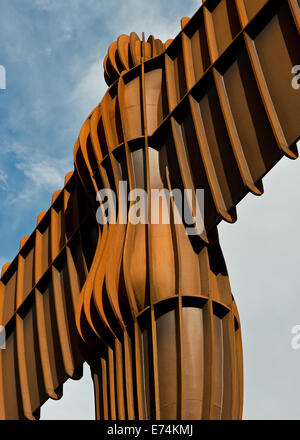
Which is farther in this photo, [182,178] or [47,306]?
[47,306]

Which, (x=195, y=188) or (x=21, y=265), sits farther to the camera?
(x=21, y=265)

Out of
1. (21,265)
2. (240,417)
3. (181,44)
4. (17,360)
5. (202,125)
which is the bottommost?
(240,417)

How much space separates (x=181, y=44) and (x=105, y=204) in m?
3.97

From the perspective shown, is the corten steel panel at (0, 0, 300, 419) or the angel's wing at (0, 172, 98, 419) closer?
the corten steel panel at (0, 0, 300, 419)

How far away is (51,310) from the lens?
864 inches

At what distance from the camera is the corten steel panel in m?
15.4

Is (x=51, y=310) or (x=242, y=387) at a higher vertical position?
(x=51, y=310)

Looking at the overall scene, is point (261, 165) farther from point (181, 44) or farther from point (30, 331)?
point (30, 331)

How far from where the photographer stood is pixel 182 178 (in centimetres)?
1694

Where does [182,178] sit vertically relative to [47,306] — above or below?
above

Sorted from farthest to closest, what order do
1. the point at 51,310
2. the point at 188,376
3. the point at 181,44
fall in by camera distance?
the point at 51,310, the point at 181,44, the point at 188,376

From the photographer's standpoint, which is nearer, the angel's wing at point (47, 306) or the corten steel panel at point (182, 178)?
the corten steel panel at point (182, 178)

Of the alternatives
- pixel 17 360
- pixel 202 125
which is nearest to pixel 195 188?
pixel 202 125

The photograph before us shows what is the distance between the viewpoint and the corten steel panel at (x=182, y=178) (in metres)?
15.4
